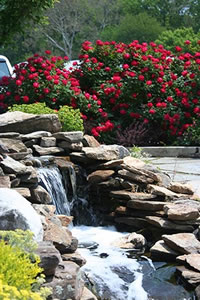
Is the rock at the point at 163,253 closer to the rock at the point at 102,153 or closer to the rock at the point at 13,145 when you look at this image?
the rock at the point at 102,153

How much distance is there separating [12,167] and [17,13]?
7437 millimetres

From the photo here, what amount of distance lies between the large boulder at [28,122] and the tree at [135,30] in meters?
39.1

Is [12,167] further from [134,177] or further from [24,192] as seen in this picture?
[134,177]

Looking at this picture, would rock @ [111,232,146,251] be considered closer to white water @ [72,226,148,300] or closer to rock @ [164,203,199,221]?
white water @ [72,226,148,300]

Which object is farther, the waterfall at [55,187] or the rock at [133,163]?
the rock at [133,163]

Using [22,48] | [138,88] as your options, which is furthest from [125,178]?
A: [22,48]

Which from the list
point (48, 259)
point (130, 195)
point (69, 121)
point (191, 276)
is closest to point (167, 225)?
point (130, 195)

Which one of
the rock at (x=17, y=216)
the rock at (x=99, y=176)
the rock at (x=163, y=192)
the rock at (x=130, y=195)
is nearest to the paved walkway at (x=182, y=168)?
the rock at (x=163, y=192)

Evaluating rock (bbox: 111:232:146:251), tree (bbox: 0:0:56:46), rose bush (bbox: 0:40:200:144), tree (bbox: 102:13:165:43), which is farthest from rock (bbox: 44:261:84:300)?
tree (bbox: 102:13:165:43)

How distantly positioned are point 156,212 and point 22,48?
43090mm

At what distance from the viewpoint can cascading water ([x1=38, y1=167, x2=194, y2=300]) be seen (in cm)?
495

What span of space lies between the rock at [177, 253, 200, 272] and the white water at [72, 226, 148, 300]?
0.43 metres

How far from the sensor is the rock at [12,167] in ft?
20.2

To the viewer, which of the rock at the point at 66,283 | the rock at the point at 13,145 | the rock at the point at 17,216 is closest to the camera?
the rock at the point at 66,283
